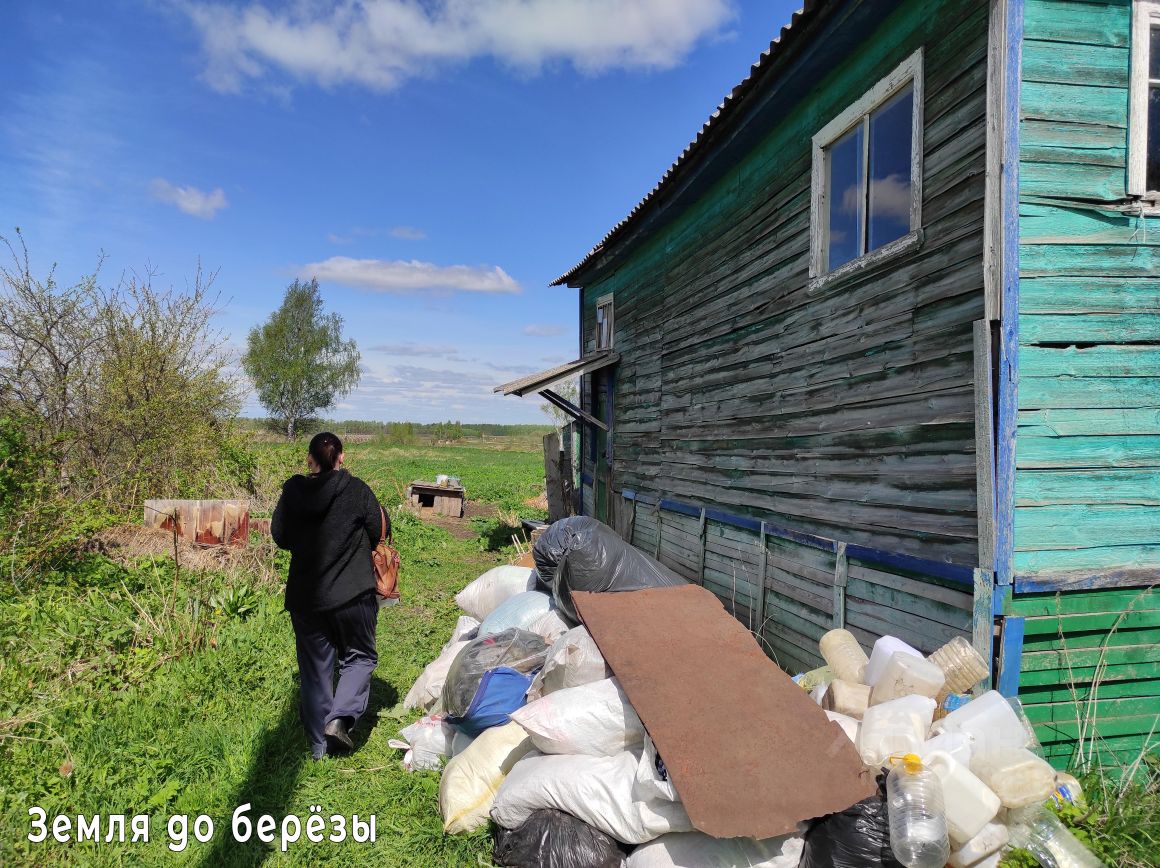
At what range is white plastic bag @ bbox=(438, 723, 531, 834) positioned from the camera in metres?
3.12

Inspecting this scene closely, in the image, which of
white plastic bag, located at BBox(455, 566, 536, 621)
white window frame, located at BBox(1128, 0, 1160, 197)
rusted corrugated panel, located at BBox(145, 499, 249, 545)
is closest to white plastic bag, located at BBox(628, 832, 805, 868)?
white plastic bag, located at BBox(455, 566, 536, 621)

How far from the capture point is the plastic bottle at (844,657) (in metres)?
3.43

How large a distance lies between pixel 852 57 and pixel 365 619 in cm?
483

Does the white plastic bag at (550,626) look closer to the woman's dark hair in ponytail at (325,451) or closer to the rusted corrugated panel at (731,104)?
the woman's dark hair in ponytail at (325,451)

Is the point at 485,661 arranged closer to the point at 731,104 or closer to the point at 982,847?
the point at 982,847

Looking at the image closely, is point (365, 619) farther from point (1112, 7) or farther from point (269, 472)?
point (269, 472)

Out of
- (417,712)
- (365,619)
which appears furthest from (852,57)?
(417,712)

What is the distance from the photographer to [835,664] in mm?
3527

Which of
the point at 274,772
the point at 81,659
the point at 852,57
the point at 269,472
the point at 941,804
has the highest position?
the point at 852,57

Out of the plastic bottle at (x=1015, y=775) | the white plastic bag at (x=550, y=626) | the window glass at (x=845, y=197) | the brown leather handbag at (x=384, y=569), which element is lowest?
the white plastic bag at (x=550, y=626)

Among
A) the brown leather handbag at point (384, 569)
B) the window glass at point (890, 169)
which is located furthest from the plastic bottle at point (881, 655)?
the brown leather handbag at point (384, 569)

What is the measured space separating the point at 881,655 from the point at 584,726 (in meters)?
1.45

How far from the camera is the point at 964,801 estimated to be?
2449 millimetres

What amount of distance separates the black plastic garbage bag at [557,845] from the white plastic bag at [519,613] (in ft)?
6.75
